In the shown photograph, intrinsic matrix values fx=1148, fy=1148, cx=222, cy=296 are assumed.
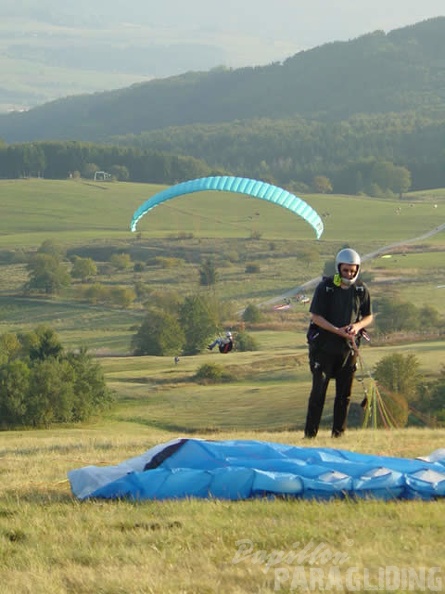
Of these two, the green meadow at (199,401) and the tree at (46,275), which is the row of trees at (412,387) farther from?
the tree at (46,275)

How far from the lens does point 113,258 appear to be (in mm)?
107875

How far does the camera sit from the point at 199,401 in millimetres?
44875

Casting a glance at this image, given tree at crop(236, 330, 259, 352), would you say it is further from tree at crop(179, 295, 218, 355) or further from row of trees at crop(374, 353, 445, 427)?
row of trees at crop(374, 353, 445, 427)

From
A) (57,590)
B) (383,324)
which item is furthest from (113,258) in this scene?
(57,590)

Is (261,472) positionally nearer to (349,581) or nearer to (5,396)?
(349,581)

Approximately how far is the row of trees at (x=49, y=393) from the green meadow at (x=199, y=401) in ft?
3.66

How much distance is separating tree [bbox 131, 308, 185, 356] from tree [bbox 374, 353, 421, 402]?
24.5 meters

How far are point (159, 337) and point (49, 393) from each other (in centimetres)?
2688

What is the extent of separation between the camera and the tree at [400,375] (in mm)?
40594

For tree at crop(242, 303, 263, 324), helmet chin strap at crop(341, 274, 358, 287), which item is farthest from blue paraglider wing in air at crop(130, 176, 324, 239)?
tree at crop(242, 303, 263, 324)

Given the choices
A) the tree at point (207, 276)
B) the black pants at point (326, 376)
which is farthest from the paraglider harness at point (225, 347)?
the tree at point (207, 276)

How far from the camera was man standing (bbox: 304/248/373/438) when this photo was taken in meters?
11.3

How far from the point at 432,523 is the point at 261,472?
150cm

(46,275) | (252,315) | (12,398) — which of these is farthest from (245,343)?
(46,275)
